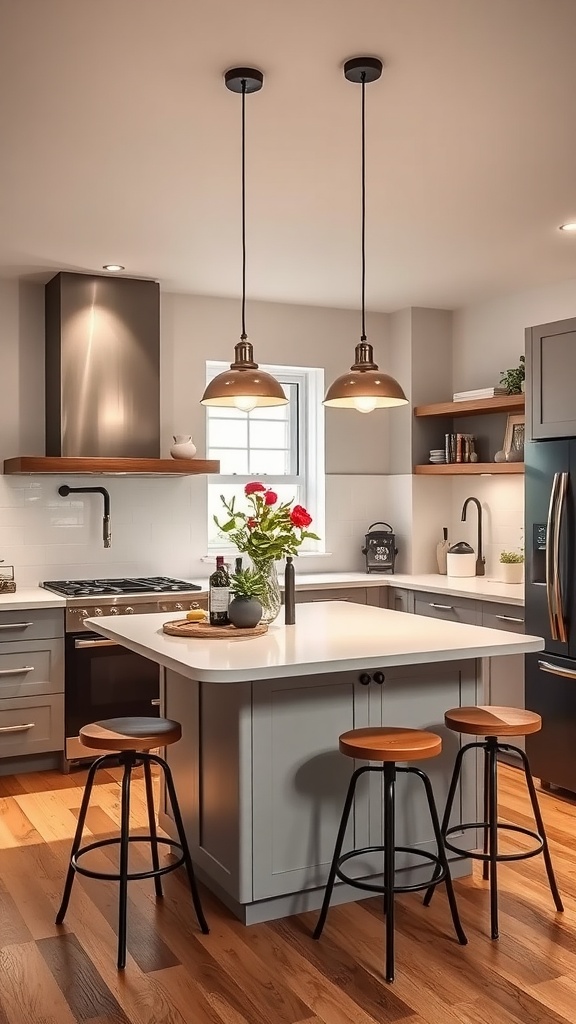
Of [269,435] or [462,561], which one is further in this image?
[269,435]

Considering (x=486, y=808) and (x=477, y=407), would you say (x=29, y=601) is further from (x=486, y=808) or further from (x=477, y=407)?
(x=477, y=407)

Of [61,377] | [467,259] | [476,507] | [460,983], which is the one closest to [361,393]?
[460,983]

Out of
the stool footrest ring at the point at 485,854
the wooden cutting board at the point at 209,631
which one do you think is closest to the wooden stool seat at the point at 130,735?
the wooden cutting board at the point at 209,631

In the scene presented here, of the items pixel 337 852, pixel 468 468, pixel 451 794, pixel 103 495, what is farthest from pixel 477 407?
pixel 337 852

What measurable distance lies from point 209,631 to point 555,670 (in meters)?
1.88

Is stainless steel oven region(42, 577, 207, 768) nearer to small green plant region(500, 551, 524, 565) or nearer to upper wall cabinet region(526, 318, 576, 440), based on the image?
small green plant region(500, 551, 524, 565)

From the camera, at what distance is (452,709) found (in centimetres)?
340

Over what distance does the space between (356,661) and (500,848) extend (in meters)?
1.36

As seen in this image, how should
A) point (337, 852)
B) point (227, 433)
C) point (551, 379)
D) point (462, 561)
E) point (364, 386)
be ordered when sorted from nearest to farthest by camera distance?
point (337, 852)
point (364, 386)
point (551, 379)
point (462, 561)
point (227, 433)

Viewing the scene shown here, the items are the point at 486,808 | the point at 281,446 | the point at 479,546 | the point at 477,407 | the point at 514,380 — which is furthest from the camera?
the point at 281,446

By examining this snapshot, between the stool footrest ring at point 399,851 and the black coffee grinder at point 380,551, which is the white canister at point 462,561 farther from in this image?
the stool footrest ring at point 399,851

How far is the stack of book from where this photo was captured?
5.62 meters

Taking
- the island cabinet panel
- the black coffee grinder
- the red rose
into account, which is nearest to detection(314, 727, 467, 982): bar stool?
the island cabinet panel

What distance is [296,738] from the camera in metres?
3.16
